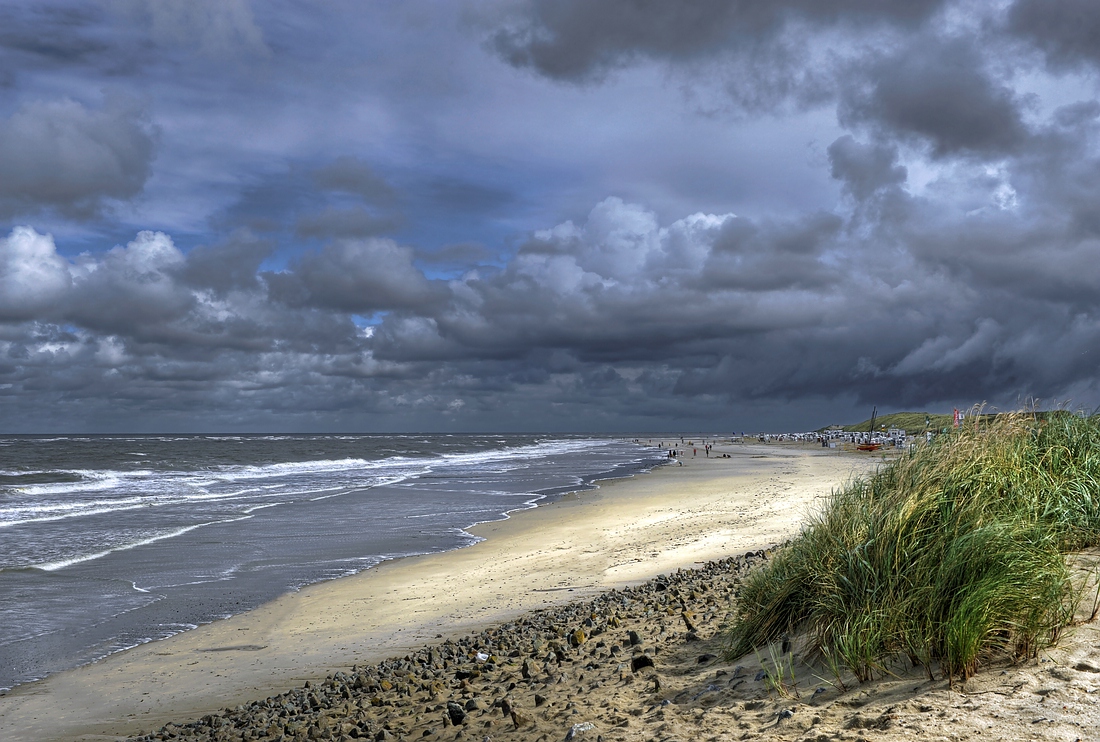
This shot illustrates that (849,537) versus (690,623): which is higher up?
(849,537)

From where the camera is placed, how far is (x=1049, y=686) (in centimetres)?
443

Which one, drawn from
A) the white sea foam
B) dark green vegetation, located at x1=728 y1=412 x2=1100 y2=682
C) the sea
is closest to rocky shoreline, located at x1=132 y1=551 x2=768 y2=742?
dark green vegetation, located at x1=728 y1=412 x2=1100 y2=682

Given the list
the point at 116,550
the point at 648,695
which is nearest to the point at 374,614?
the point at 648,695

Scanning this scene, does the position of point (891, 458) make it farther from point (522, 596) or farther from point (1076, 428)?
point (522, 596)

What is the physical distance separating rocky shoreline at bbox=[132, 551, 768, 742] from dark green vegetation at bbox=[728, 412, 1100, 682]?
2.48 ft

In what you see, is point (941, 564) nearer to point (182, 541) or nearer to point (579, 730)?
point (579, 730)

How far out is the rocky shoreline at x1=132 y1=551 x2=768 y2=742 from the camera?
5.38m

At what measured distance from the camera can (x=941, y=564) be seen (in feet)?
16.3

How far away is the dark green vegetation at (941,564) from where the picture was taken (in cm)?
479

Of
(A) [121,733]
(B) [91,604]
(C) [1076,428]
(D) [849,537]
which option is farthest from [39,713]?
(C) [1076,428]

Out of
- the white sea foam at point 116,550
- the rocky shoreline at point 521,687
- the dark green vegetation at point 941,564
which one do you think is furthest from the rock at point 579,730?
the white sea foam at point 116,550

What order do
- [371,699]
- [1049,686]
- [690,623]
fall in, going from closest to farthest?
[1049,686] → [371,699] → [690,623]

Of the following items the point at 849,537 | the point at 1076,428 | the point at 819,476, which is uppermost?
the point at 1076,428

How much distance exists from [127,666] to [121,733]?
2.33 m
